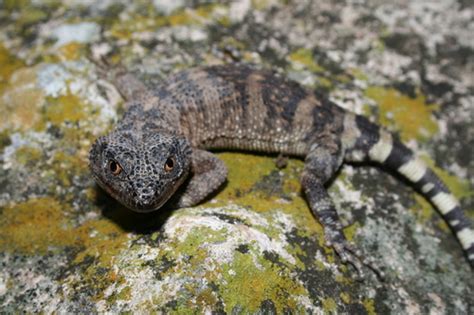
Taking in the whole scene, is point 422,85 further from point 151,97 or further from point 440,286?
point 151,97

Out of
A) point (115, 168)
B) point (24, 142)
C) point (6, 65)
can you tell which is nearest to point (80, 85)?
point (24, 142)

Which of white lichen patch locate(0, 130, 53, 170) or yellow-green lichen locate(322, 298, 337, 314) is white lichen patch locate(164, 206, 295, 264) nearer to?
yellow-green lichen locate(322, 298, 337, 314)

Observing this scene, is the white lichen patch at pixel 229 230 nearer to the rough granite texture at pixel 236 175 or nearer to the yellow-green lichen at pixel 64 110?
the rough granite texture at pixel 236 175

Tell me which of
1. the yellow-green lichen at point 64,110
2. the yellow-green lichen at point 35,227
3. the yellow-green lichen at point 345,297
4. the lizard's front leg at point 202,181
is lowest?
the yellow-green lichen at point 35,227

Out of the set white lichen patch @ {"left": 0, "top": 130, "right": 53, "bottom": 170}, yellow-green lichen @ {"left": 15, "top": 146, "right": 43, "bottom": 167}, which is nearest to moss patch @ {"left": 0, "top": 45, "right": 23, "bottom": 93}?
white lichen patch @ {"left": 0, "top": 130, "right": 53, "bottom": 170}

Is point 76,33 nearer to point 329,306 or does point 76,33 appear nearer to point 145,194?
point 145,194

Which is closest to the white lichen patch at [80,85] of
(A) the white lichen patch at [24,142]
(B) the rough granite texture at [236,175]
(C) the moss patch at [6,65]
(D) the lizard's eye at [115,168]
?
(B) the rough granite texture at [236,175]

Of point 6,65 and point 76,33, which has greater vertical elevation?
point 76,33
